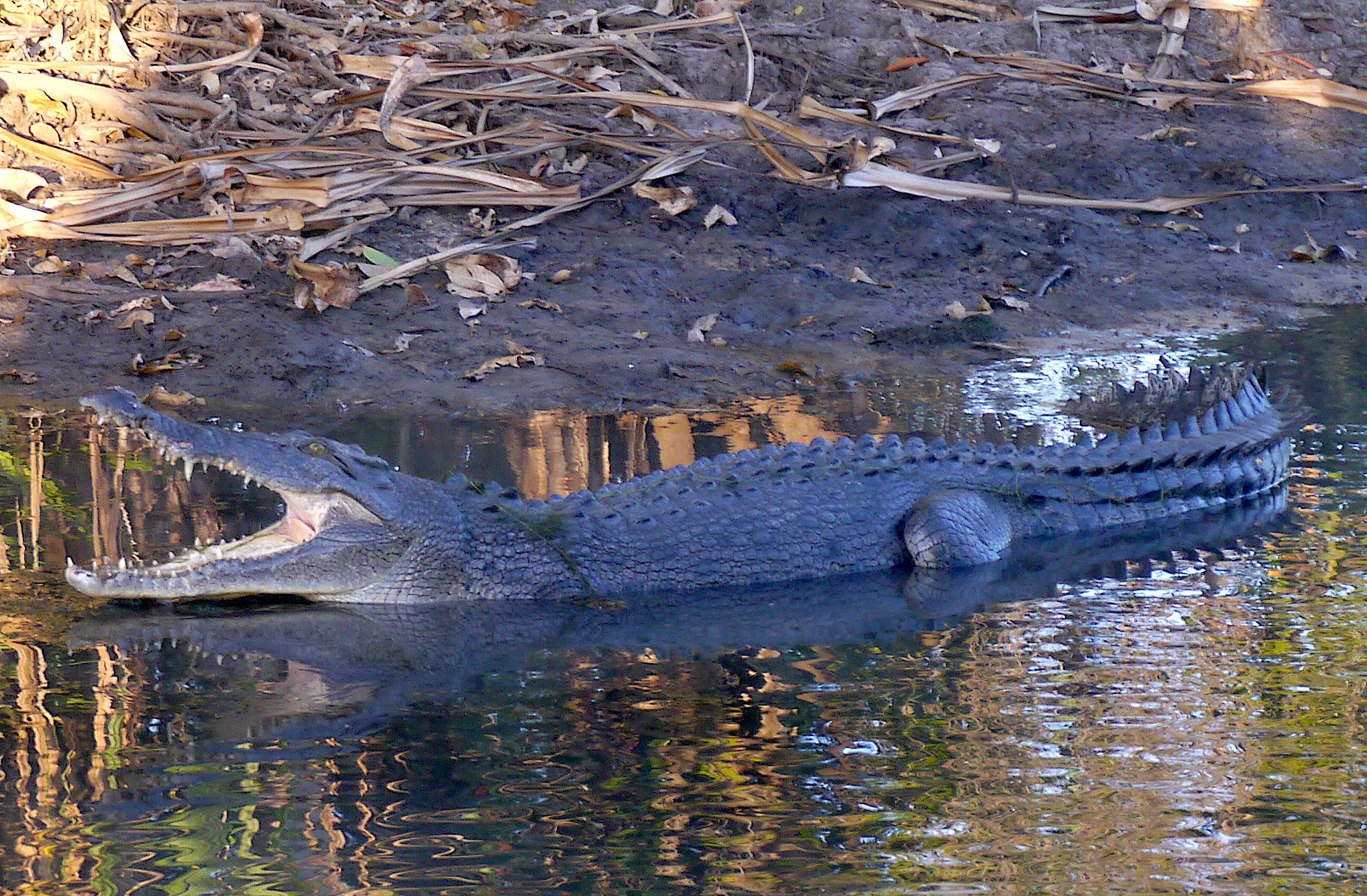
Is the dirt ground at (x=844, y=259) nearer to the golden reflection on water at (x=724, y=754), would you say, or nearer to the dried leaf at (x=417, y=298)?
the dried leaf at (x=417, y=298)

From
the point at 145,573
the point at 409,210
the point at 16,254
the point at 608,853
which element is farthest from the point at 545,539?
the point at 16,254

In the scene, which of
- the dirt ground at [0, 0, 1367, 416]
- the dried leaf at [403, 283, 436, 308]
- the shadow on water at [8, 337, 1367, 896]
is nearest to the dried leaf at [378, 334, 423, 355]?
the dirt ground at [0, 0, 1367, 416]

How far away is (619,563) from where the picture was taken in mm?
4773

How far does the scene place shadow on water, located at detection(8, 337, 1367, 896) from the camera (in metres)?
2.87

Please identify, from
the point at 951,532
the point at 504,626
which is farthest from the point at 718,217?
the point at 504,626

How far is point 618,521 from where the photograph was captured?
15.7 feet

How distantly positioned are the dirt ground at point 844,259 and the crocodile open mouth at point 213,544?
188cm

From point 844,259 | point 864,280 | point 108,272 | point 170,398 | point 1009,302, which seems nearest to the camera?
point 170,398

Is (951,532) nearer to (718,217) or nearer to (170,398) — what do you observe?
(170,398)

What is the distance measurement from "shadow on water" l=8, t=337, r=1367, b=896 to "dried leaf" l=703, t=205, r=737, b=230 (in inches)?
129

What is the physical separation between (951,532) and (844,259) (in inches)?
142

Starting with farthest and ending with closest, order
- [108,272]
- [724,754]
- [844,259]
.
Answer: [844,259]
[108,272]
[724,754]

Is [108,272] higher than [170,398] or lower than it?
higher

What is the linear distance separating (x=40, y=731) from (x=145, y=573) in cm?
98
